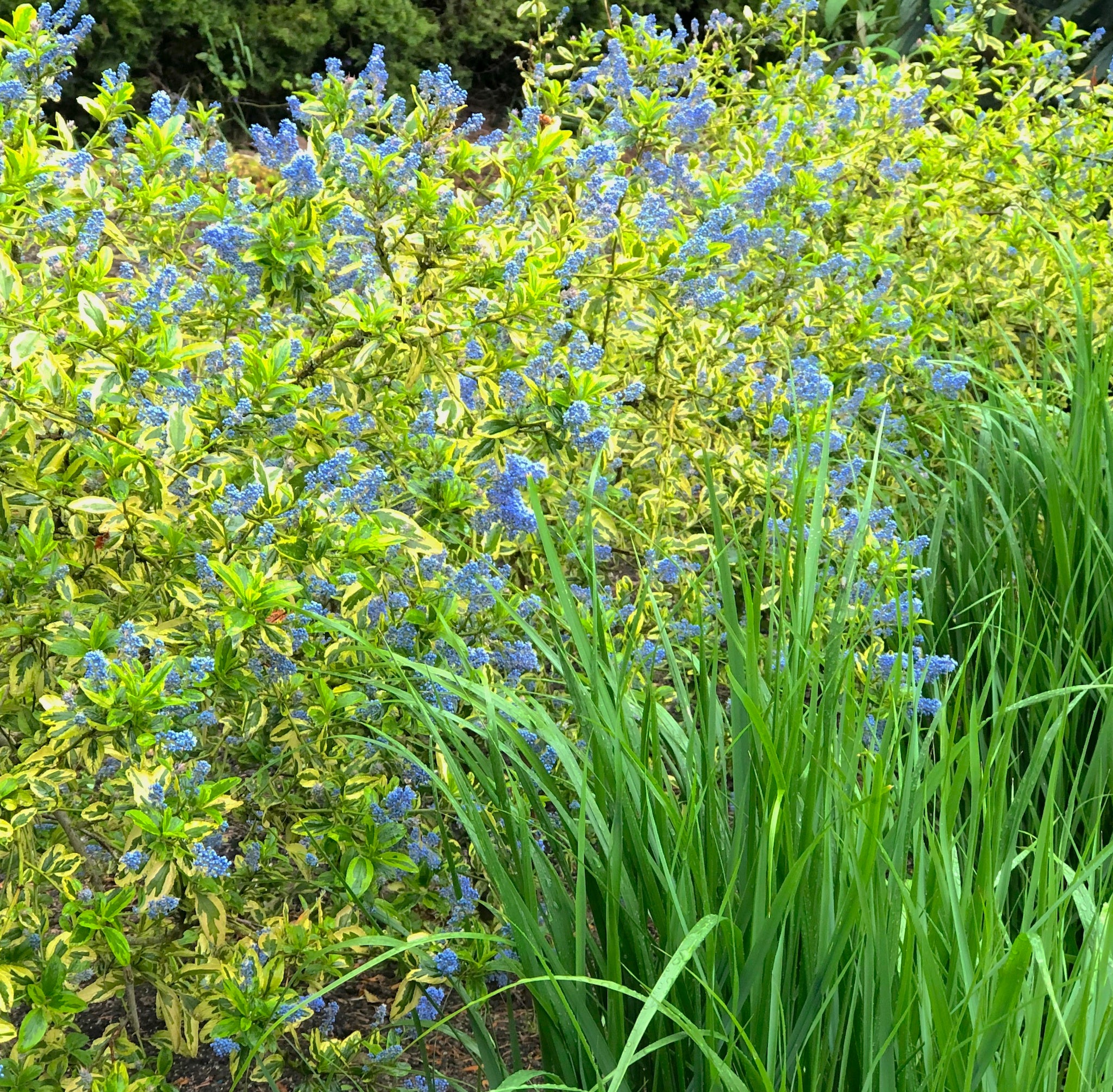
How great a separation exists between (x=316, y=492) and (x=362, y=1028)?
106 centimetres

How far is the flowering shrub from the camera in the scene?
5.89 ft

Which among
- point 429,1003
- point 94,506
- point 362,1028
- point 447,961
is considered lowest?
point 362,1028

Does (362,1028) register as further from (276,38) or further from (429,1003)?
(276,38)

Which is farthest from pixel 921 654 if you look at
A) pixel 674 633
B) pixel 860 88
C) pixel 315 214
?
pixel 860 88

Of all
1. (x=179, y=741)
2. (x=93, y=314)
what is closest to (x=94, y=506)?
(x=93, y=314)

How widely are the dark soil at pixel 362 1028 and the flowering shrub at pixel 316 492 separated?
7 cm

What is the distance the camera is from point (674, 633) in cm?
242

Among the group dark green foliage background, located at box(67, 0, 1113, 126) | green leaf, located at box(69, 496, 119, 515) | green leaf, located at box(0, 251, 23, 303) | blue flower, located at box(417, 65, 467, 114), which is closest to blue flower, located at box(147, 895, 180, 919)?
green leaf, located at box(69, 496, 119, 515)

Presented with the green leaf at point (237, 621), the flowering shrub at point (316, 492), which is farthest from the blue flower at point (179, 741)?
the green leaf at point (237, 621)

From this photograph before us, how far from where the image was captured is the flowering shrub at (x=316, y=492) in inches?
70.6

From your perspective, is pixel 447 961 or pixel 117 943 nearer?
pixel 117 943

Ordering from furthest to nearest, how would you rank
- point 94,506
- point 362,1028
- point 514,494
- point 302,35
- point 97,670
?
point 302,35
point 362,1028
point 514,494
point 94,506
point 97,670

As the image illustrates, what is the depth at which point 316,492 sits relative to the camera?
77.6 inches

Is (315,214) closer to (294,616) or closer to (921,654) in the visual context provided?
(294,616)
